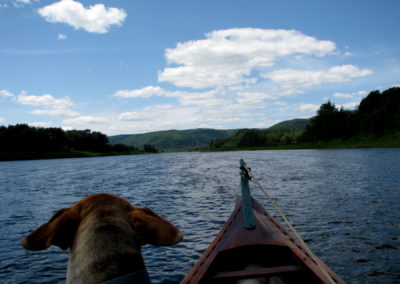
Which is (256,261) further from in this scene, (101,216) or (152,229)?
(101,216)

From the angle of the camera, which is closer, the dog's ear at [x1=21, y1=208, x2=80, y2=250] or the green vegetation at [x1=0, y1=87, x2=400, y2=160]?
the dog's ear at [x1=21, y1=208, x2=80, y2=250]

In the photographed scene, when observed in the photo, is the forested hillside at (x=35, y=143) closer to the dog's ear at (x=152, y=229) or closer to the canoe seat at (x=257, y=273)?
the canoe seat at (x=257, y=273)

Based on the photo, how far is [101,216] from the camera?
2.88 m

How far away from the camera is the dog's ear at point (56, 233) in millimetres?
2576

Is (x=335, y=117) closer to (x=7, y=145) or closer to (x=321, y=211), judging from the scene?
(x=321, y=211)

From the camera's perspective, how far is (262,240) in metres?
6.18

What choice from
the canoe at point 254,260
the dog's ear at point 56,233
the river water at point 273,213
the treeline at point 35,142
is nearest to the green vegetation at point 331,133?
the treeline at point 35,142

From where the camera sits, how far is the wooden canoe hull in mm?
5152

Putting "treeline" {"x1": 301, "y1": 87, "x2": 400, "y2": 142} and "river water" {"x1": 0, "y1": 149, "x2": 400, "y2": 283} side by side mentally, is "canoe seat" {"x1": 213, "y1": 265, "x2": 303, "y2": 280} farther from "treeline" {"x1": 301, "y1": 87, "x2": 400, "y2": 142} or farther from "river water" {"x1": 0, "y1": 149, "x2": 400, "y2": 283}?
"treeline" {"x1": 301, "y1": 87, "x2": 400, "y2": 142}

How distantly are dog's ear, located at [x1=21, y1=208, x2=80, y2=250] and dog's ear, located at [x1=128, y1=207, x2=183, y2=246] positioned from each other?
555mm

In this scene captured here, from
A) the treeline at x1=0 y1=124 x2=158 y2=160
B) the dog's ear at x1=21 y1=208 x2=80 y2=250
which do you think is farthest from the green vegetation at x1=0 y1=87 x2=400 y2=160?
the dog's ear at x1=21 y1=208 x2=80 y2=250

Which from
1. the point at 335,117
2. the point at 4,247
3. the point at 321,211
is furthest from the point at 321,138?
the point at 4,247

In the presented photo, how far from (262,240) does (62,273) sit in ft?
24.7

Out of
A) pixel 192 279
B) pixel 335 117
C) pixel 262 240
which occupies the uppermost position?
pixel 335 117
